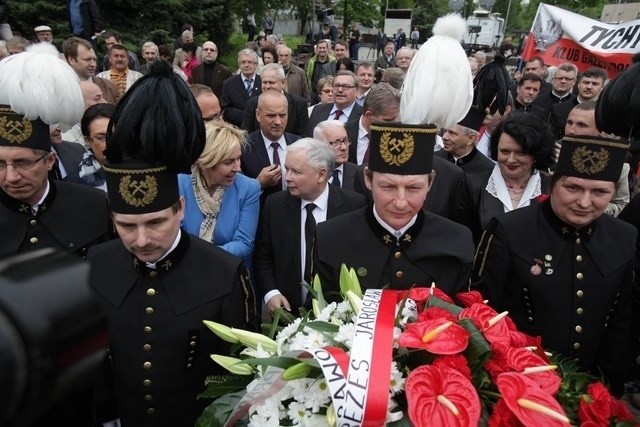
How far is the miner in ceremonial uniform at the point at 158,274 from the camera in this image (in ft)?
7.94

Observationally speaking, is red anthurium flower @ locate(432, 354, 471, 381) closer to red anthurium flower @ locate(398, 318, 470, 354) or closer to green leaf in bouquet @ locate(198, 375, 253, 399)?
red anthurium flower @ locate(398, 318, 470, 354)

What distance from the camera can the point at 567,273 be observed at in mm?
2953

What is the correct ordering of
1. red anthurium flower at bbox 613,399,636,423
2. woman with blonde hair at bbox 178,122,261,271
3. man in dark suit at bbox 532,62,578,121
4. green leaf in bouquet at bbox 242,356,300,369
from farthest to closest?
man in dark suit at bbox 532,62,578,121
woman with blonde hair at bbox 178,122,261,271
red anthurium flower at bbox 613,399,636,423
green leaf in bouquet at bbox 242,356,300,369

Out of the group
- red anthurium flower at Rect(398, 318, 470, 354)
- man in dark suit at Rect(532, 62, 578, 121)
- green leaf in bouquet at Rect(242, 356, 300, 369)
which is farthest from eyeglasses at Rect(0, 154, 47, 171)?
man in dark suit at Rect(532, 62, 578, 121)

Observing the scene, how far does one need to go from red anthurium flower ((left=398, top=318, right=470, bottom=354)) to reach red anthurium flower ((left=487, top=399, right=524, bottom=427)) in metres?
0.20

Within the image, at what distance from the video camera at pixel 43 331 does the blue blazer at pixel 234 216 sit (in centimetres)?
289

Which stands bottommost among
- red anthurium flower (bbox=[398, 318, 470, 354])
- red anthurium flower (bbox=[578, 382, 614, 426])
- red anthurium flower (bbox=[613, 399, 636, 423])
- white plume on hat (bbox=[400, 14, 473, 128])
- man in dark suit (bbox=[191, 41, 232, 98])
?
man in dark suit (bbox=[191, 41, 232, 98])

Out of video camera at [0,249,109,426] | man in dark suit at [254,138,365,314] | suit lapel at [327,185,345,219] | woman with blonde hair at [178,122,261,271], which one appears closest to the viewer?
video camera at [0,249,109,426]

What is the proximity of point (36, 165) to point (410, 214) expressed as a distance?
214 centimetres

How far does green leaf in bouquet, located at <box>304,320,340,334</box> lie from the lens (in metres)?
1.85

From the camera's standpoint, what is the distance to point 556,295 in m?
2.94

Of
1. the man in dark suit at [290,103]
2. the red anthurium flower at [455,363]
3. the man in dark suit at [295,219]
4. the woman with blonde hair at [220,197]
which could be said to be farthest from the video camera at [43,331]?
the man in dark suit at [290,103]

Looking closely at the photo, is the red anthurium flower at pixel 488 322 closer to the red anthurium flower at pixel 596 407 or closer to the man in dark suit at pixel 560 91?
the red anthurium flower at pixel 596 407

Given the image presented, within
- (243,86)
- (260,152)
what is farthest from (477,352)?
(243,86)
